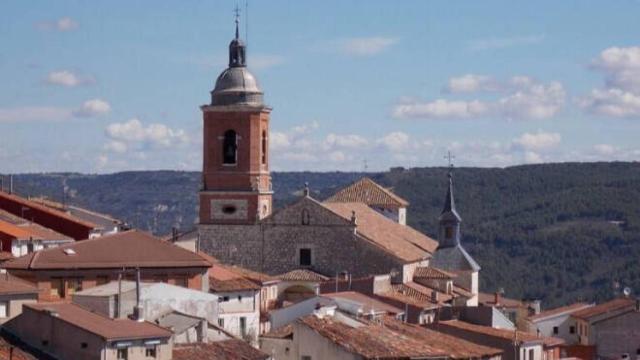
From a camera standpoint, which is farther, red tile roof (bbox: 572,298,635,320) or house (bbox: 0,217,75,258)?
red tile roof (bbox: 572,298,635,320)

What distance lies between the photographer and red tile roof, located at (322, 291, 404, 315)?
67.5 meters

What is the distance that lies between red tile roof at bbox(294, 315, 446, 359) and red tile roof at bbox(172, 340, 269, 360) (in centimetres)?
212

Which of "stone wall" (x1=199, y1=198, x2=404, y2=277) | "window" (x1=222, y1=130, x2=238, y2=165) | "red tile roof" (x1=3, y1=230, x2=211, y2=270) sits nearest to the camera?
"red tile roof" (x1=3, y1=230, x2=211, y2=270)

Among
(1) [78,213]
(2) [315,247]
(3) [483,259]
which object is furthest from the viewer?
(3) [483,259]

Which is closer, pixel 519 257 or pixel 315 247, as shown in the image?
pixel 315 247

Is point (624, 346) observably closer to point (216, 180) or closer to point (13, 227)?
point (216, 180)

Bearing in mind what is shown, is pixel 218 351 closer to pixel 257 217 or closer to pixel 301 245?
pixel 301 245

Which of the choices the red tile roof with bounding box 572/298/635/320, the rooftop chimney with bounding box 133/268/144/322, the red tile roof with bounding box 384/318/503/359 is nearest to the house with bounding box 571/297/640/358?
the red tile roof with bounding box 572/298/635/320

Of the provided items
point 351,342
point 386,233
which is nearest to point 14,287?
point 351,342

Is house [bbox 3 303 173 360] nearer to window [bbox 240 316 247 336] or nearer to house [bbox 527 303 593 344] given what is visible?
window [bbox 240 316 247 336]

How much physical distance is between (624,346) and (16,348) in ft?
121

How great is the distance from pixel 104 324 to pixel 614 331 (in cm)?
3459

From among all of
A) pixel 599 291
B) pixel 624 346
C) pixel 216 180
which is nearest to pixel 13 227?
pixel 216 180

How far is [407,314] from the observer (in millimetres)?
71812
